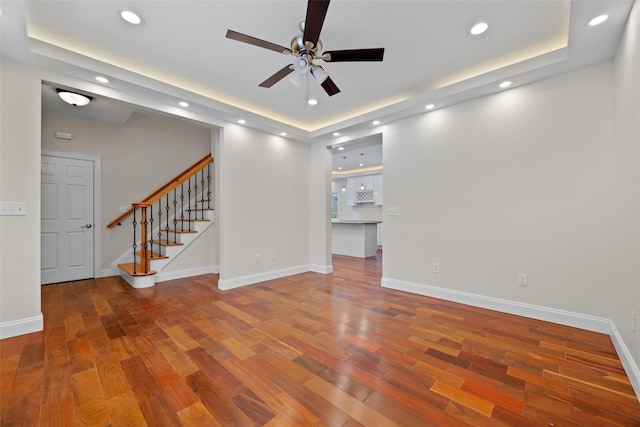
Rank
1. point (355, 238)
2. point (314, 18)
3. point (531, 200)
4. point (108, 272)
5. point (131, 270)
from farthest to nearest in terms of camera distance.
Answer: point (355, 238), point (108, 272), point (131, 270), point (531, 200), point (314, 18)

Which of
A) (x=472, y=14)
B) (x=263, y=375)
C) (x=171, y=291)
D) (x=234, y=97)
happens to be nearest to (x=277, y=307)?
(x=263, y=375)

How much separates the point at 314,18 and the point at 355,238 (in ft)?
18.4

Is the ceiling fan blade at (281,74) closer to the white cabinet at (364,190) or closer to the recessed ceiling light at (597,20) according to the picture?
the recessed ceiling light at (597,20)

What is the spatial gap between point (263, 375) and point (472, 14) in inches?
128

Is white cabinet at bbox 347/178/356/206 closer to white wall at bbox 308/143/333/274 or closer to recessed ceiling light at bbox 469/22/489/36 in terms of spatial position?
white wall at bbox 308/143/333/274

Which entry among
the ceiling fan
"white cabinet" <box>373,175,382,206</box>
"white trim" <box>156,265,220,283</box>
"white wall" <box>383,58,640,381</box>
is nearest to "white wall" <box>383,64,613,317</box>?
"white wall" <box>383,58,640,381</box>

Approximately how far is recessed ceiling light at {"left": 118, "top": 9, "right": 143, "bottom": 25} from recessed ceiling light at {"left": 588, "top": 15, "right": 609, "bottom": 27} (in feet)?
11.8

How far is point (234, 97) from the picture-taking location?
3.71 metres

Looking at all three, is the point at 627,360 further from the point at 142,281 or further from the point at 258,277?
the point at 142,281

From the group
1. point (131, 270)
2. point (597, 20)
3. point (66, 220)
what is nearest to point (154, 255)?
point (131, 270)

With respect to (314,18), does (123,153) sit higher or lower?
lower

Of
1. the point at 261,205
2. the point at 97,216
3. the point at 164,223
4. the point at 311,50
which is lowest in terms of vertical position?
the point at 164,223

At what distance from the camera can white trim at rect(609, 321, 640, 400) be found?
5.54 feet

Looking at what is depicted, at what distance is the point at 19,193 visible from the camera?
8.07 feet
